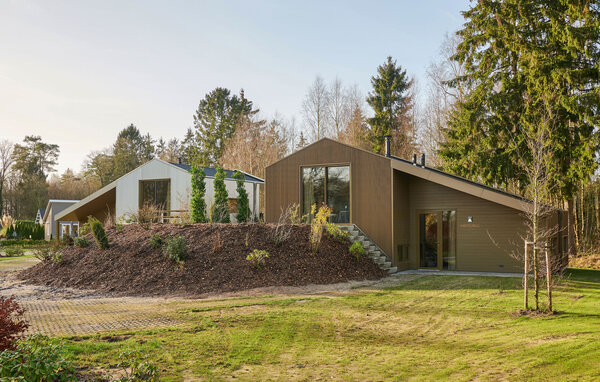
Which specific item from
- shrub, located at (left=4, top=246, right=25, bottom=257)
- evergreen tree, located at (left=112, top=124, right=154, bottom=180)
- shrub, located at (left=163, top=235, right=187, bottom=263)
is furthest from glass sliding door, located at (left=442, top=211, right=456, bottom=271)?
evergreen tree, located at (left=112, top=124, right=154, bottom=180)

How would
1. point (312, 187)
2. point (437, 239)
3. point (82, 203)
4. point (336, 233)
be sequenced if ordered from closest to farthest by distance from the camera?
point (336, 233) < point (437, 239) < point (312, 187) < point (82, 203)

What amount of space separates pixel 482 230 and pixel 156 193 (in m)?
14.3

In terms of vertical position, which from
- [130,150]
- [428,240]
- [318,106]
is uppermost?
[318,106]

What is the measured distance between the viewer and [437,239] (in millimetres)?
13453

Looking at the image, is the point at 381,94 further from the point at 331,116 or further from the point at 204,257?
the point at 204,257

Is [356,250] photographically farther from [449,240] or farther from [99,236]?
[99,236]

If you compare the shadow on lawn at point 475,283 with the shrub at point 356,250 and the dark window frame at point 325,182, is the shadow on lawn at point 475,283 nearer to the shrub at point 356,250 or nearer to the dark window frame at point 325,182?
the shrub at point 356,250

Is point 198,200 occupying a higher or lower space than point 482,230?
higher

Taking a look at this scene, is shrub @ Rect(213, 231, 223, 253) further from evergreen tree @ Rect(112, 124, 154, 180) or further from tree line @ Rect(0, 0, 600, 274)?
evergreen tree @ Rect(112, 124, 154, 180)

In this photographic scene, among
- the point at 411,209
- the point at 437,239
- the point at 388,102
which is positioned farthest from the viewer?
the point at 388,102

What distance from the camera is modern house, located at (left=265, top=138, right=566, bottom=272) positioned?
1268 cm

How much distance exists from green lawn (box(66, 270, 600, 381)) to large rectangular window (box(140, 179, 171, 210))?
42.2ft

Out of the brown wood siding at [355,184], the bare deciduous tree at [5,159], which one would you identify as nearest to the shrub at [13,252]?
the brown wood siding at [355,184]

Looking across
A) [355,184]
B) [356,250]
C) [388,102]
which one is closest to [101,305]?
[356,250]
